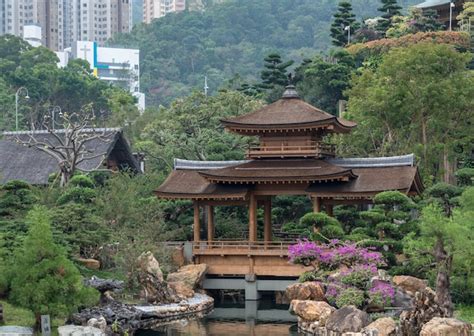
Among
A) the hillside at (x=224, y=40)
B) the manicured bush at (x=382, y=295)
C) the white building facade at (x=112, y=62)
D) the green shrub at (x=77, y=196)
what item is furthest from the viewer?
the hillside at (x=224, y=40)

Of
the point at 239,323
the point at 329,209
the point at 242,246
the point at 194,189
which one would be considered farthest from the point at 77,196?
the point at 329,209

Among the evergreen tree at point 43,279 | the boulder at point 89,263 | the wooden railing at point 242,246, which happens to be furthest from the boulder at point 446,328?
the boulder at point 89,263

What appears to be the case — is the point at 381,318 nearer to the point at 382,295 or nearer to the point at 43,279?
the point at 382,295

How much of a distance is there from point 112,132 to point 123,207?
10.5m

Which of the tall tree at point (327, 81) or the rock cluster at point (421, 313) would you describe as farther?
the tall tree at point (327, 81)

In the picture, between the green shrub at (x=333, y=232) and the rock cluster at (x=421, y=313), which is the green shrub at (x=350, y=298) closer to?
the rock cluster at (x=421, y=313)

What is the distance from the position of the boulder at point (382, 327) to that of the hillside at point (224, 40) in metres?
94.6

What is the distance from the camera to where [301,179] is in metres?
39.4

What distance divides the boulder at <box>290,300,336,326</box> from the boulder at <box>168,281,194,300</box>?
519cm

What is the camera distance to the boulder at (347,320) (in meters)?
29.6

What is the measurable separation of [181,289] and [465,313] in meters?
10.4

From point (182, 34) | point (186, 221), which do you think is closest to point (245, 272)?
point (186, 221)

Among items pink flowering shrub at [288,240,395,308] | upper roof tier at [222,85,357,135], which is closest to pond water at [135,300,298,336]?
pink flowering shrub at [288,240,395,308]

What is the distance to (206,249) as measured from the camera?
40.0m
